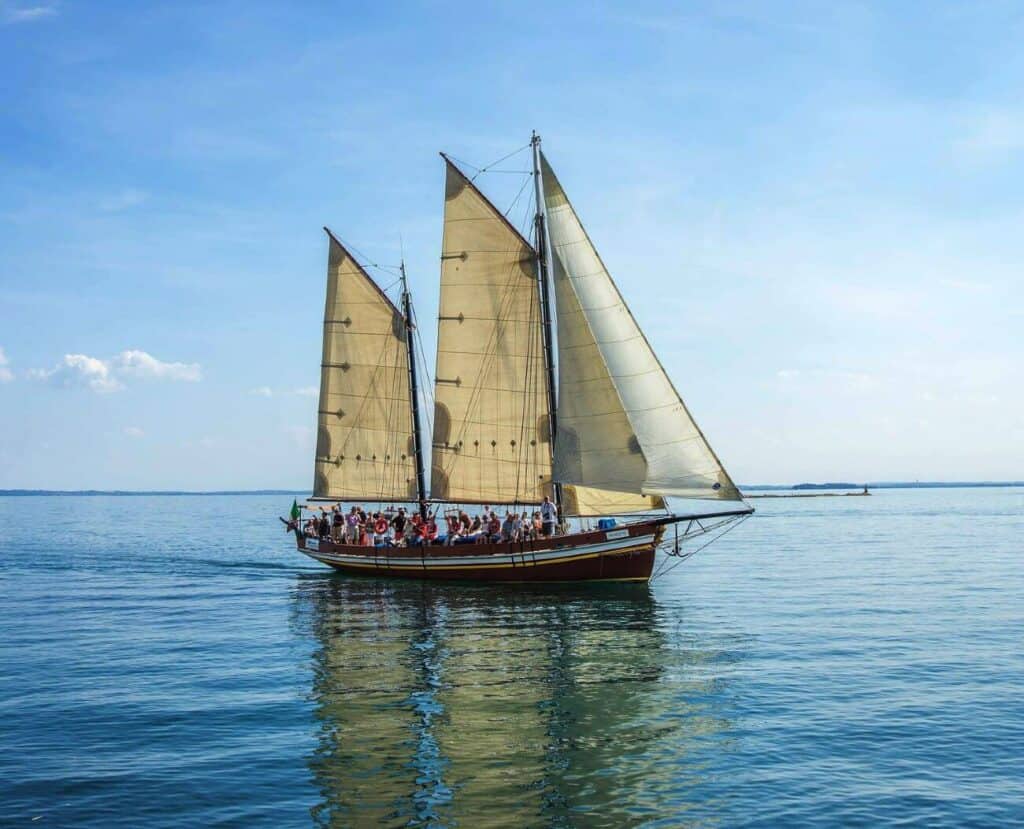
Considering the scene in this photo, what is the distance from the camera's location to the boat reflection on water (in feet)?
56.7

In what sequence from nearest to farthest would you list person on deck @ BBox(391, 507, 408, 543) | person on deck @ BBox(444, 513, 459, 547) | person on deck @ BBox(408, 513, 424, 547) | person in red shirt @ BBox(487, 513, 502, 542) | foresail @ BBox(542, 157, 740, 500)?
foresail @ BBox(542, 157, 740, 500)
person in red shirt @ BBox(487, 513, 502, 542)
person on deck @ BBox(444, 513, 459, 547)
person on deck @ BBox(408, 513, 424, 547)
person on deck @ BBox(391, 507, 408, 543)

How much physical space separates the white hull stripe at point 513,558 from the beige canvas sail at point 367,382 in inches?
176

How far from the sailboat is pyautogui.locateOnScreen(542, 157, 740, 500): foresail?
0.19ft

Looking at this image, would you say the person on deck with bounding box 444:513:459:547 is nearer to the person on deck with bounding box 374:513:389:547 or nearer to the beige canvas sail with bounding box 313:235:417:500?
the person on deck with bounding box 374:513:389:547

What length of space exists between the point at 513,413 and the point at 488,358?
3.04 meters

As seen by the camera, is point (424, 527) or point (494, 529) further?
point (424, 527)

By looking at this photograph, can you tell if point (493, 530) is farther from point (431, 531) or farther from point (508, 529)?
point (431, 531)

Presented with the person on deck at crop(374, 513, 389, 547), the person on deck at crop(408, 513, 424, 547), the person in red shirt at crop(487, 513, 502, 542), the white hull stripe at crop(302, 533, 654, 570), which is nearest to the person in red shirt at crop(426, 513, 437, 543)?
the person on deck at crop(408, 513, 424, 547)

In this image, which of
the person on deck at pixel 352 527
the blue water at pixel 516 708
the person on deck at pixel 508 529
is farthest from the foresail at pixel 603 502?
the person on deck at pixel 352 527

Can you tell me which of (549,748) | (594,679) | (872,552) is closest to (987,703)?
(594,679)

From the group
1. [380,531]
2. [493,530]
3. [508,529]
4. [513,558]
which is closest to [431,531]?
[380,531]

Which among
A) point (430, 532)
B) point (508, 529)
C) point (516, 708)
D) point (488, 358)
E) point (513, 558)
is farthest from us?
point (430, 532)

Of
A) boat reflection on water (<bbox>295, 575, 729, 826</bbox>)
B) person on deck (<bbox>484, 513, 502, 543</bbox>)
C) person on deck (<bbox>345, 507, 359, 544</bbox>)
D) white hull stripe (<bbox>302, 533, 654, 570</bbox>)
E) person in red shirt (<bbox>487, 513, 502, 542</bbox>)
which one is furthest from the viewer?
person on deck (<bbox>345, 507, 359, 544</bbox>)

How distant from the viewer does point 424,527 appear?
53.2m
